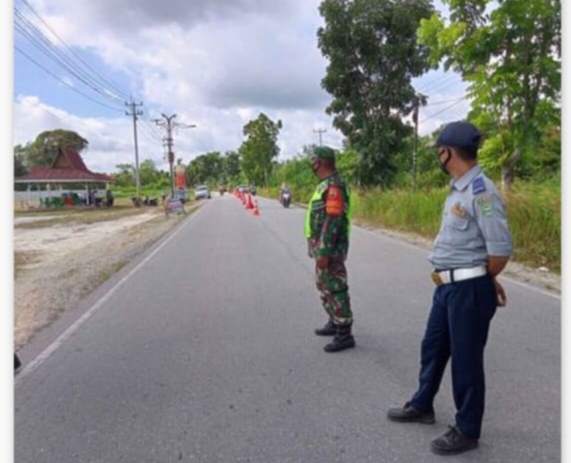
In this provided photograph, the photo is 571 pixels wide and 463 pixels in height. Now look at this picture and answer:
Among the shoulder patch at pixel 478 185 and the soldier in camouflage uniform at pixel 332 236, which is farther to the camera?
the soldier in camouflage uniform at pixel 332 236

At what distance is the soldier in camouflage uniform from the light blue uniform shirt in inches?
71.7

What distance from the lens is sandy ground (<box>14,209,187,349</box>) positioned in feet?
24.2

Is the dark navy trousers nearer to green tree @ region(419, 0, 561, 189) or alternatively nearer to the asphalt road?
the asphalt road

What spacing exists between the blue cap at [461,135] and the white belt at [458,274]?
2.29ft

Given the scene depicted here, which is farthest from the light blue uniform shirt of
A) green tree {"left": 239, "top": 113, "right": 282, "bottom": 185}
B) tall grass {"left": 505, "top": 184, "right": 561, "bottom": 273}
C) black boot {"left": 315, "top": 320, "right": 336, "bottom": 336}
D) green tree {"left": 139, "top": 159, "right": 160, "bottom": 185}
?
green tree {"left": 139, "top": 159, "right": 160, "bottom": 185}

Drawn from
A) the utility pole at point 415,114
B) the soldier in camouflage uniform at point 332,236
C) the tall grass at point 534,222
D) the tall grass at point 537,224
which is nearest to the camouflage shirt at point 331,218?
the soldier in camouflage uniform at point 332,236

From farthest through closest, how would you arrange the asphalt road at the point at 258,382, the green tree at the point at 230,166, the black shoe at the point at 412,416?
the green tree at the point at 230,166, the black shoe at the point at 412,416, the asphalt road at the point at 258,382

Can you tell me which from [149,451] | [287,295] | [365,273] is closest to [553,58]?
[365,273]

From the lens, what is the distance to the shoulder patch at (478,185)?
3.16 m

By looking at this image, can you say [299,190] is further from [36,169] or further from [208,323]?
[208,323]

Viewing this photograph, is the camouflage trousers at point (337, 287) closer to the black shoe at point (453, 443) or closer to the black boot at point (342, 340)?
the black boot at point (342, 340)

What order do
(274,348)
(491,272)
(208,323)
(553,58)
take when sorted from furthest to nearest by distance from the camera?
(553,58) → (208,323) → (274,348) → (491,272)

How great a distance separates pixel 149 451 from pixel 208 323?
302 centimetres

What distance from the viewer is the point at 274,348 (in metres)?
5.38
